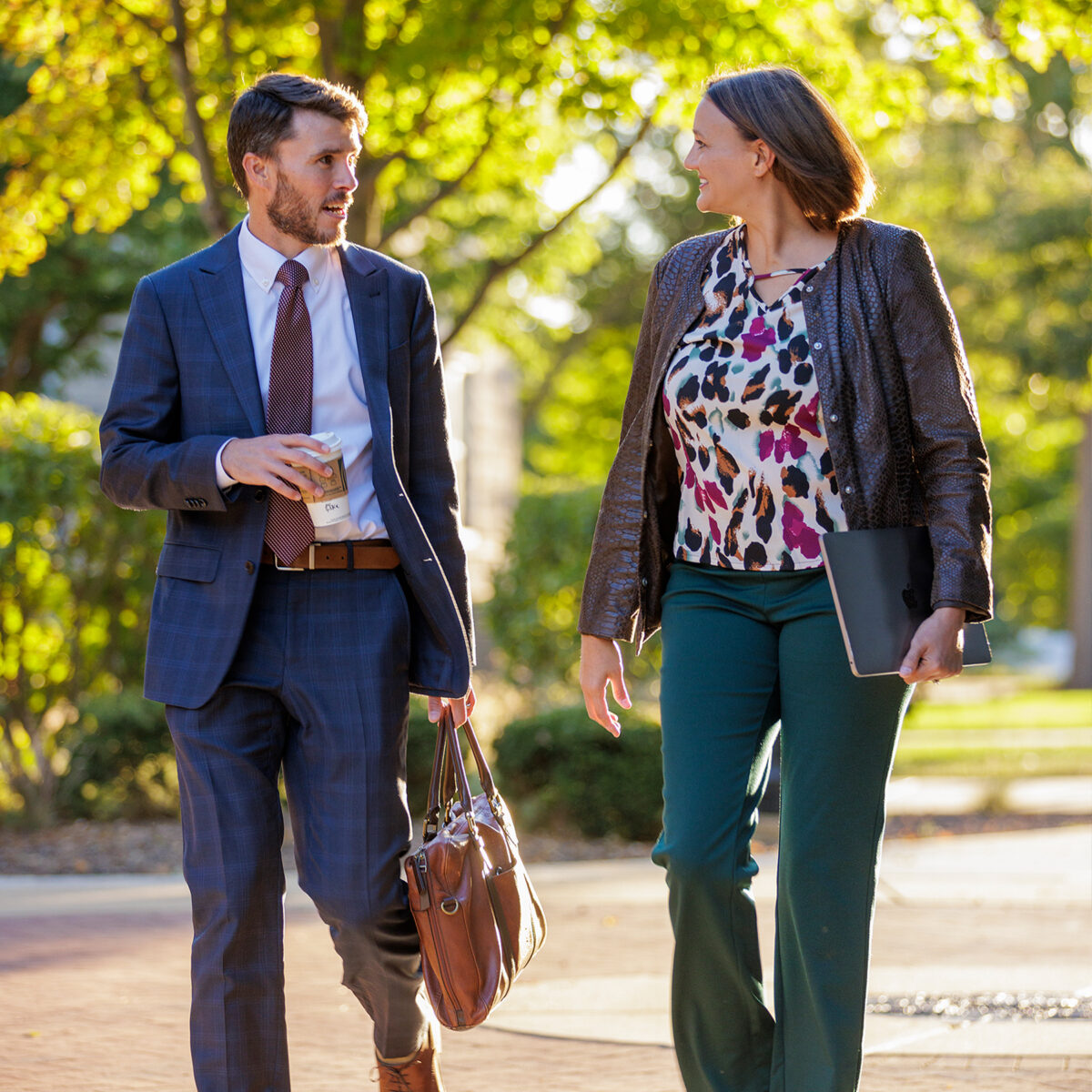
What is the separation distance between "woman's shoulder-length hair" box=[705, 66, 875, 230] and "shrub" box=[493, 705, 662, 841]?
5.38 metres

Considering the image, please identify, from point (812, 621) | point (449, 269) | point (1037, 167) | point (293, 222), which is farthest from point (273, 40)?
point (1037, 167)

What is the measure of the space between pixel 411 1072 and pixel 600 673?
0.89 metres

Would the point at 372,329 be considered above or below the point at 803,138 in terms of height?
below

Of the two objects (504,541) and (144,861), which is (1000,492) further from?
(144,861)

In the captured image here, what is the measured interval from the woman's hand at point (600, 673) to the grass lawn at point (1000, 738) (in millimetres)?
8144

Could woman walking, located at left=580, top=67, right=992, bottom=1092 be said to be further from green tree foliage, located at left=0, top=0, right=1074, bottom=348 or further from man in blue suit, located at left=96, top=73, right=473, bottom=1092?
green tree foliage, located at left=0, top=0, right=1074, bottom=348

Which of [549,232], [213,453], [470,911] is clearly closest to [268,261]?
[213,453]

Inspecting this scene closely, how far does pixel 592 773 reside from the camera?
27.5 ft

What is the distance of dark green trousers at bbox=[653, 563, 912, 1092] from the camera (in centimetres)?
298

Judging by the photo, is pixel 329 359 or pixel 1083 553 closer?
pixel 329 359

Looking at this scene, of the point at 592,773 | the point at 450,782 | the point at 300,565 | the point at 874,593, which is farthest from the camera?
the point at 592,773

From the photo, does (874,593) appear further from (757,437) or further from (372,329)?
(372,329)

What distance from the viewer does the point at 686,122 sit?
941 cm

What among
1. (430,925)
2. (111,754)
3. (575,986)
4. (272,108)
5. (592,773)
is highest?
(272,108)
